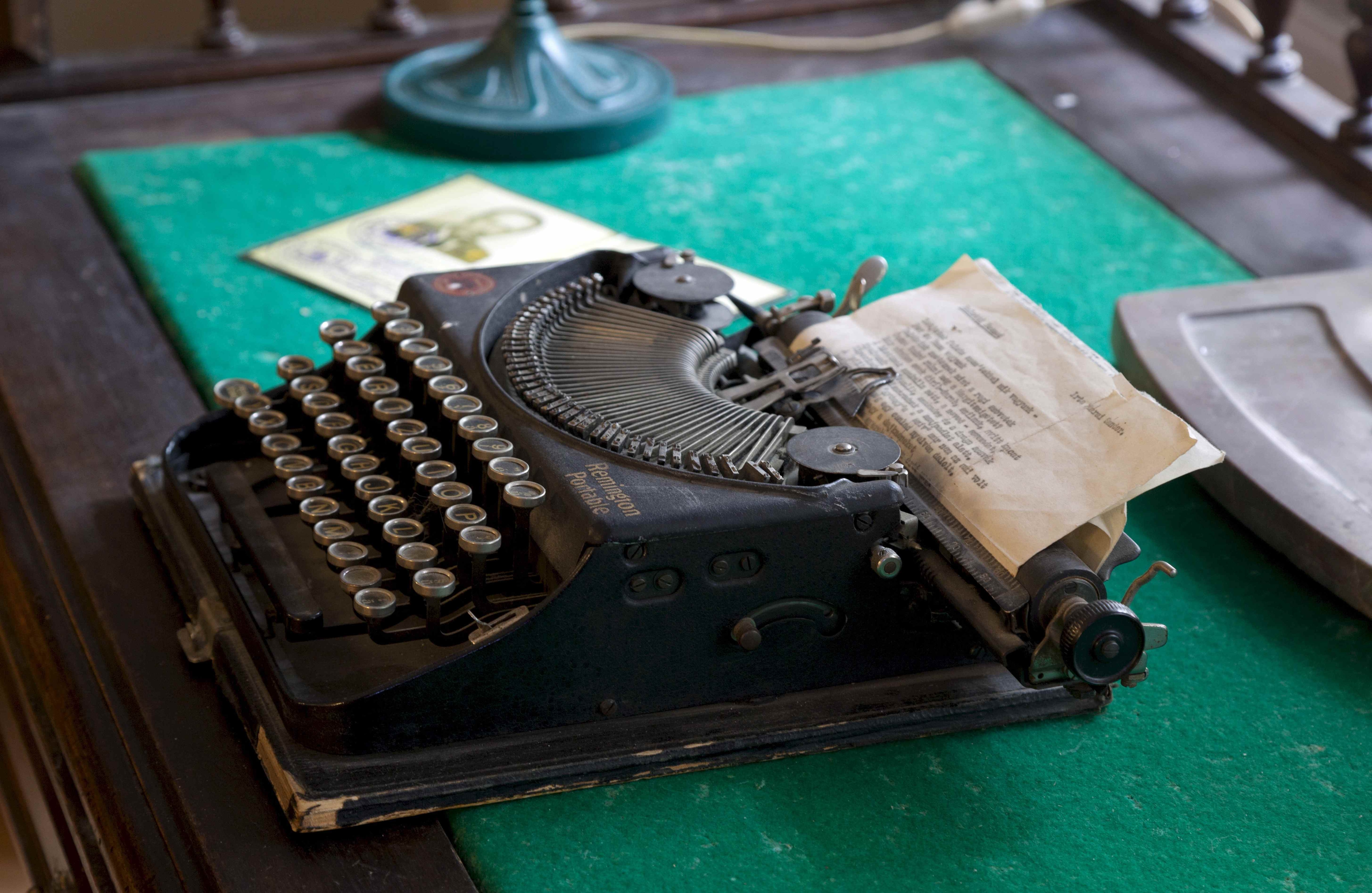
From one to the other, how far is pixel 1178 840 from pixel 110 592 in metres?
0.95

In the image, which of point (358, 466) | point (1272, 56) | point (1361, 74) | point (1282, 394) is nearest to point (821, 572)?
point (358, 466)

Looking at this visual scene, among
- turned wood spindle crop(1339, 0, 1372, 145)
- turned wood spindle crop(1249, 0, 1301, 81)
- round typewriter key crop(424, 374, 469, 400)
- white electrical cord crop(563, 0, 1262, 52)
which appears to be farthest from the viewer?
white electrical cord crop(563, 0, 1262, 52)

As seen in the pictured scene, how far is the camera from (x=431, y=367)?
1334mm

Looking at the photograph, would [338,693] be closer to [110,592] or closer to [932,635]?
[110,592]

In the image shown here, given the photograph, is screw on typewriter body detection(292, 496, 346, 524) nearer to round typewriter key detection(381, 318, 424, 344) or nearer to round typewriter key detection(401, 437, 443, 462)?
round typewriter key detection(401, 437, 443, 462)

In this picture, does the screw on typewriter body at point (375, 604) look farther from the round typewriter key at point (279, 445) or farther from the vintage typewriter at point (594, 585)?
the round typewriter key at point (279, 445)

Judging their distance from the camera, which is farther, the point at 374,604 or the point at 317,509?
the point at 317,509

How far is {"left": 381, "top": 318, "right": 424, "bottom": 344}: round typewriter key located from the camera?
1.39m

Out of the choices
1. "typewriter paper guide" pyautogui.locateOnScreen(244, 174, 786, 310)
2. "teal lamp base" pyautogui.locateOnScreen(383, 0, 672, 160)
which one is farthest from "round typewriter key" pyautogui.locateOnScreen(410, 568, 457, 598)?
"teal lamp base" pyautogui.locateOnScreen(383, 0, 672, 160)

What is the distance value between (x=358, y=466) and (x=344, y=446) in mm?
46

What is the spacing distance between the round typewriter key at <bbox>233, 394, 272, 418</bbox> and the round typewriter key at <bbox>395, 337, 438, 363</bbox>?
15 centimetres

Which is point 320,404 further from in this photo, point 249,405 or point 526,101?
point 526,101

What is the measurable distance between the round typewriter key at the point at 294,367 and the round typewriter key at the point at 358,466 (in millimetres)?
173

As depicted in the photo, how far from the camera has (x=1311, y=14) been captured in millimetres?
3672
